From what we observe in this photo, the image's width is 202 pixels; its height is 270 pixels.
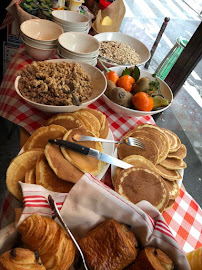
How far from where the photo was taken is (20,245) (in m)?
0.76

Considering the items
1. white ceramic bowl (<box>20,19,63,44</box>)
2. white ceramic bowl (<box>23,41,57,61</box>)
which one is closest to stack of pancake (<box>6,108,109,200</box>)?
white ceramic bowl (<box>23,41,57,61</box>)

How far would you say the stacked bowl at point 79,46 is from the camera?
166 cm

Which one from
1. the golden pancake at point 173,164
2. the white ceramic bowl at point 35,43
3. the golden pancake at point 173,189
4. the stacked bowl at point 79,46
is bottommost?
the golden pancake at point 173,189

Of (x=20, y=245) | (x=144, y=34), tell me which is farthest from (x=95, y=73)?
(x=144, y=34)

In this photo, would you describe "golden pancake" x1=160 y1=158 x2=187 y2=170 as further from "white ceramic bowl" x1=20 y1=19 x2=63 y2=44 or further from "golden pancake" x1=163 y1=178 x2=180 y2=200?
"white ceramic bowl" x1=20 y1=19 x2=63 y2=44

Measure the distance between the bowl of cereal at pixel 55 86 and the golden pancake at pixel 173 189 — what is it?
2.29ft

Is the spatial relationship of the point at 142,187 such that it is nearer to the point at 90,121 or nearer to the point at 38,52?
the point at 90,121

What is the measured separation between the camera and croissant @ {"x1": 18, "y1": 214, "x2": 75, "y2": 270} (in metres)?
0.69

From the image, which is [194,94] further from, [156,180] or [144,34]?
[156,180]

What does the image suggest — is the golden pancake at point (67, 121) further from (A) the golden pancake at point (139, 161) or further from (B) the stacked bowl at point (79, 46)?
(B) the stacked bowl at point (79, 46)

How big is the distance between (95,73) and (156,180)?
35.1 inches

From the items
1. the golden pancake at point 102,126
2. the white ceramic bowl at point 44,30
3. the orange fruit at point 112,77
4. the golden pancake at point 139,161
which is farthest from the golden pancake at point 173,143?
the white ceramic bowl at point 44,30

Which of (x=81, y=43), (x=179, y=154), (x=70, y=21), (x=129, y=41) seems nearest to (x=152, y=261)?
(x=179, y=154)

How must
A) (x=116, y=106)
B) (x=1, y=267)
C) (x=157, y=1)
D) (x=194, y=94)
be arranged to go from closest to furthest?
(x=1, y=267), (x=116, y=106), (x=194, y=94), (x=157, y=1)
